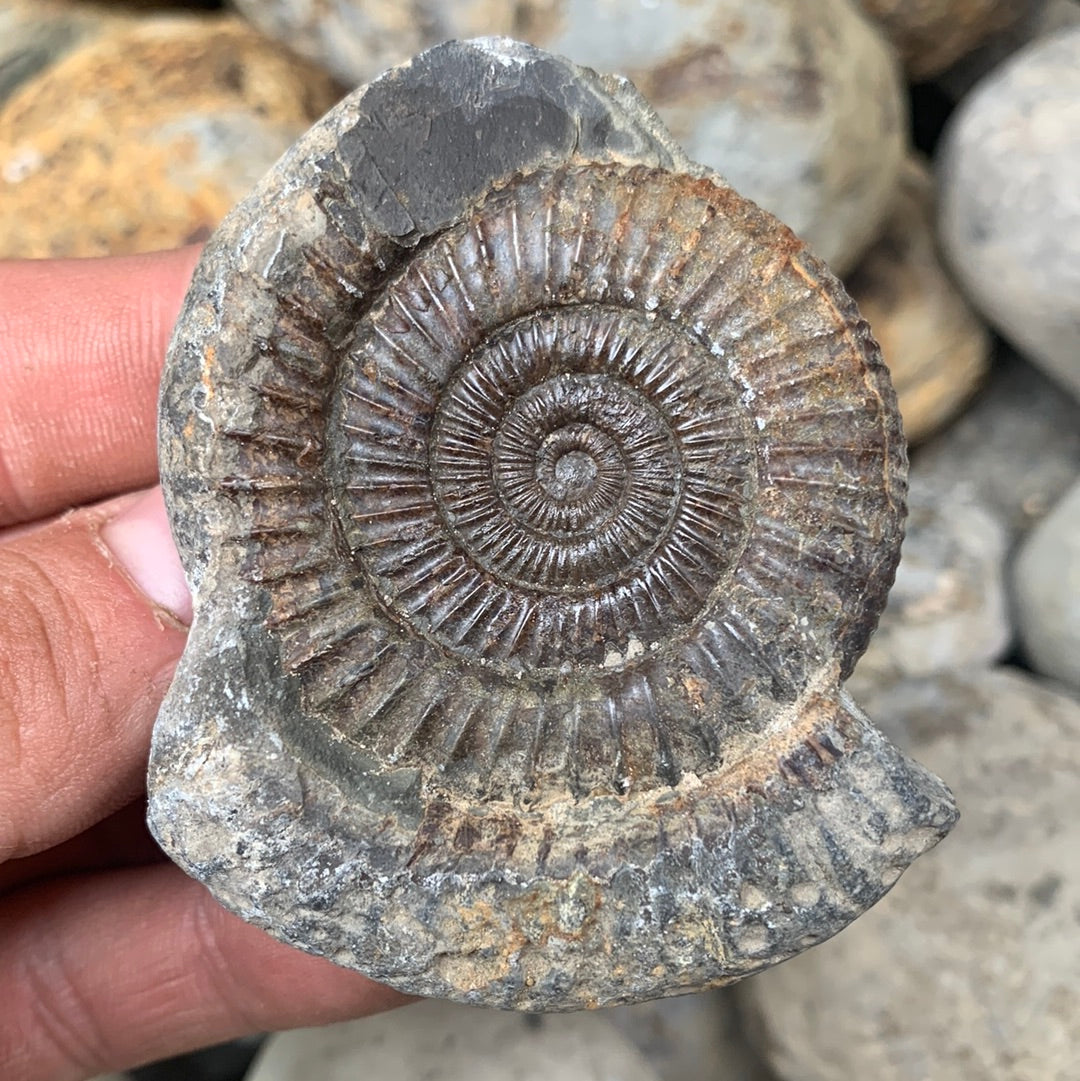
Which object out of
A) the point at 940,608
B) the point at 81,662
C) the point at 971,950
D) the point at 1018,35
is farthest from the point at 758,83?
the point at 971,950

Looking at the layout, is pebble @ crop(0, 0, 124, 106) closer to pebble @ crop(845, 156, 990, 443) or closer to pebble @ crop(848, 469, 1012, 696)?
pebble @ crop(845, 156, 990, 443)

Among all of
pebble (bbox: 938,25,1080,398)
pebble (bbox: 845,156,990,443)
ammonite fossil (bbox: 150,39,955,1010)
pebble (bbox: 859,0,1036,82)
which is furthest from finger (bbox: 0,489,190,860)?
pebble (bbox: 859,0,1036,82)

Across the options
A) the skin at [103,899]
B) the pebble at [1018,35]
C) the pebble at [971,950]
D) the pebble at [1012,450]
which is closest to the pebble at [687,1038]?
the pebble at [971,950]

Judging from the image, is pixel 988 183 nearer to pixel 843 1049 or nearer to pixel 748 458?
pixel 748 458

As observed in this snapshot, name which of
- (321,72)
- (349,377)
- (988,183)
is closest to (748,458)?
(349,377)

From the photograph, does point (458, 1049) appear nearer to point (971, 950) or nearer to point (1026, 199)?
point (971, 950)

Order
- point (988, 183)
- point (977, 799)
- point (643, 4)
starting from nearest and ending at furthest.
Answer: point (643, 4)
point (977, 799)
point (988, 183)
